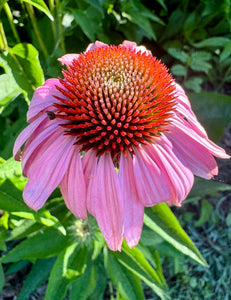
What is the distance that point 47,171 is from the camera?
71 cm

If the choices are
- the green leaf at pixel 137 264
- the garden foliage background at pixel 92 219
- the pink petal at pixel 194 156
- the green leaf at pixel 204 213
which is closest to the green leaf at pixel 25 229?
the garden foliage background at pixel 92 219

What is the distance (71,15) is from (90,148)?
2.14ft

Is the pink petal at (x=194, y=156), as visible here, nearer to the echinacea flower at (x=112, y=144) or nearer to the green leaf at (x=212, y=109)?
the echinacea flower at (x=112, y=144)

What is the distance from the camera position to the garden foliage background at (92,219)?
35.8 inches

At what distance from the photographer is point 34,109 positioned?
29.4 inches

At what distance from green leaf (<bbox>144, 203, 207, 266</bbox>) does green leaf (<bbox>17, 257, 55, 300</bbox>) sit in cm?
52

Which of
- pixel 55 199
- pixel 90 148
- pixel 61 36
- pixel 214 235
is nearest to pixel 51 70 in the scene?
pixel 61 36

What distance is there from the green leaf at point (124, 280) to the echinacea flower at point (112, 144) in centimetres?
42

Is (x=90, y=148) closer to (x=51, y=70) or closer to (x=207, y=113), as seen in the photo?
(x=51, y=70)

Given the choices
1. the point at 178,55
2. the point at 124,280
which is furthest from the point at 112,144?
the point at 178,55

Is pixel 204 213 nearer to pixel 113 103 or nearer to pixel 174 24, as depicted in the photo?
pixel 174 24

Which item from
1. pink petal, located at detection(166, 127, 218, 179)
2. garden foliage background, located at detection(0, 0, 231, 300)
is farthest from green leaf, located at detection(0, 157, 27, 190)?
pink petal, located at detection(166, 127, 218, 179)

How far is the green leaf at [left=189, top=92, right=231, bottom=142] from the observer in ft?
3.97

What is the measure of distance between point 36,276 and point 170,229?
0.57 metres
